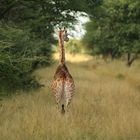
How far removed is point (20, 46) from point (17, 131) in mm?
4984

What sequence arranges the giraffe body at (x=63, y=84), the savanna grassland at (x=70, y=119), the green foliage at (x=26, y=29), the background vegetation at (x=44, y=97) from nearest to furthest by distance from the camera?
the savanna grassland at (x=70, y=119) → the background vegetation at (x=44, y=97) → the giraffe body at (x=63, y=84) → the green foliage at (x=26, y=29)

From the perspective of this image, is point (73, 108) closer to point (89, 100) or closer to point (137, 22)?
point (89, 100)

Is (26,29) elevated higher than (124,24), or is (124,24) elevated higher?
(26,29)

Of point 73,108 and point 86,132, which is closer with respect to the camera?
point 86,132

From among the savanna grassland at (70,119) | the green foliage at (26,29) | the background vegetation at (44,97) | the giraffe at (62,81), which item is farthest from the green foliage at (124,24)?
Answer: the giraffe at (62,81)

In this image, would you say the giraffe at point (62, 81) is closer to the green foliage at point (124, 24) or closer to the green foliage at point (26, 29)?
the green foliage at point (26, 29)

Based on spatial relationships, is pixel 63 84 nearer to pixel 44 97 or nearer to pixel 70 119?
pixel 70 119

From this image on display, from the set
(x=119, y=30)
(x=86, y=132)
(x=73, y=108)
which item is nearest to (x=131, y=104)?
(x=73, y=108)

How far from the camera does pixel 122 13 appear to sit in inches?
1208

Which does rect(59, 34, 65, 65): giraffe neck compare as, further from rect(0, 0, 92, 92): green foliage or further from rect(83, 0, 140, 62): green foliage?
rect(83, 0, 140, 62): green foliage

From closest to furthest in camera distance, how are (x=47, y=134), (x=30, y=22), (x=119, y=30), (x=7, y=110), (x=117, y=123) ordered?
(x=47, y=134) < (x=117, y=123) < (x=7, y=110) < (x=30, y=22) < (x=119, y=30)

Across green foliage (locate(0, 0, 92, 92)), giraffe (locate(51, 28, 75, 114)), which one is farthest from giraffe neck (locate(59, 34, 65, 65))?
green foliage (locate(0, 0, 92, 92))

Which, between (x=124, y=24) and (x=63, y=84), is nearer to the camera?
(x=63, y=84)

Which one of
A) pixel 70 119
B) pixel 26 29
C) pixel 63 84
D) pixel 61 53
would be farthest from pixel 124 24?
pixel 70 119
